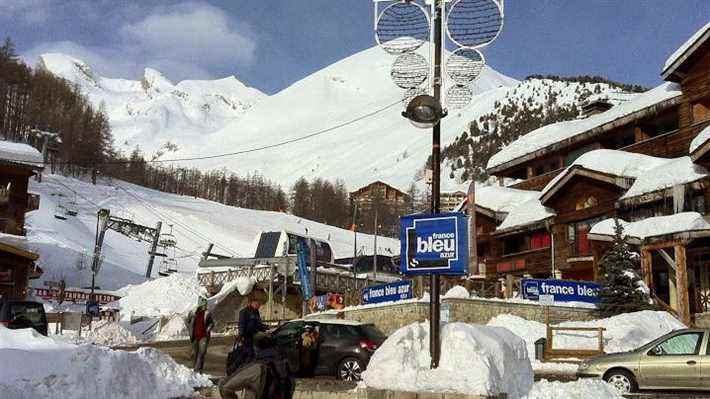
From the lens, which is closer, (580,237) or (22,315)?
(22,315)

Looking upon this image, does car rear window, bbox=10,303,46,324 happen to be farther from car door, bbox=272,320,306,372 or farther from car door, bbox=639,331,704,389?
car door, bbox=639,331,704,389

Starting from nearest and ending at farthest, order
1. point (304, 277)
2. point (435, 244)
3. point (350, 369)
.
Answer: point (435, 244) → point (350, 369) → point (304, 277)

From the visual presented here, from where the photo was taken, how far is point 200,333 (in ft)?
58.9

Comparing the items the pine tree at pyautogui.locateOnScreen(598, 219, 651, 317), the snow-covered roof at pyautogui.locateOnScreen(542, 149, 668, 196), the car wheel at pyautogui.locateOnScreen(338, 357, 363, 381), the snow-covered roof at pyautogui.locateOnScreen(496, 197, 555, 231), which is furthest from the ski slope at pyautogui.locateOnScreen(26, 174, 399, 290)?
the car wheel at pyautogui.locateOnScreen(338, 357, 363, 381)

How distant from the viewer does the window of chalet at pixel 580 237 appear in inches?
1427

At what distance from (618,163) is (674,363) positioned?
22.6 m

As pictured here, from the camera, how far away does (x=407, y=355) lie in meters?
8.94

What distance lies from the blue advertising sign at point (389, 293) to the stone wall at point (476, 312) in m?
0.61

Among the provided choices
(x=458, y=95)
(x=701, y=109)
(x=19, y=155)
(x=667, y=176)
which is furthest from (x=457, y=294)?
(x=19, y=155)

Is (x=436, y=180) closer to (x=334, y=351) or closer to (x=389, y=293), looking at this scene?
(x=334, y=351)

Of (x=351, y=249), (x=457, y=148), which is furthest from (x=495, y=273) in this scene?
(x=457, y=148)

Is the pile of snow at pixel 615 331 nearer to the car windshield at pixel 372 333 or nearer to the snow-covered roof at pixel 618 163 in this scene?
the car windshield at pixel 372 333

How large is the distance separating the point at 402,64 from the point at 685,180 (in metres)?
21.5

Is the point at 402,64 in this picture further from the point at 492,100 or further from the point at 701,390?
the point at 492,100
